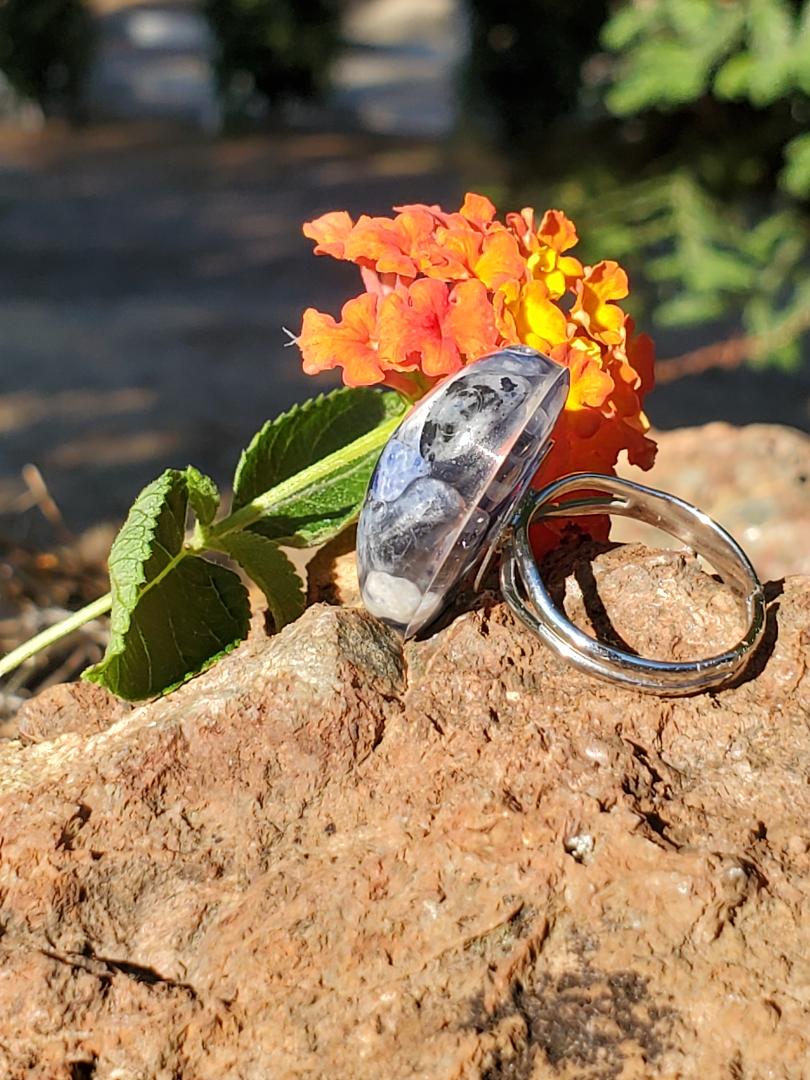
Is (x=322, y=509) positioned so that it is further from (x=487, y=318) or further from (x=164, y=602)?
(x=487, y=318)

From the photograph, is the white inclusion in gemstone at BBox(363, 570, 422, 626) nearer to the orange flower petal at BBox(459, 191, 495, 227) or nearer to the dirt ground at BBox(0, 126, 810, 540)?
the orange flower petal at BBox(459, 191, 495, 227)

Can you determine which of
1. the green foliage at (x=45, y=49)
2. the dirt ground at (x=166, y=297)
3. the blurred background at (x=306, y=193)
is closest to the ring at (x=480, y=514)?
the blurred background at (x=306, y=193)

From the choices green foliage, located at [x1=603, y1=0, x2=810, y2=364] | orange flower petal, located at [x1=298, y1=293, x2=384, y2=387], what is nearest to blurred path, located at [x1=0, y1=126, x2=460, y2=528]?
green foliage, located at [x1=603, y1=0, x2=810, y2=364]

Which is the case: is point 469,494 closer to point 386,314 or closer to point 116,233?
point 386,314

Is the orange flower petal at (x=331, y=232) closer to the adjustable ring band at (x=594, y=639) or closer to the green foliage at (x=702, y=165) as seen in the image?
the adjustable ring band at (x=594, y=639)

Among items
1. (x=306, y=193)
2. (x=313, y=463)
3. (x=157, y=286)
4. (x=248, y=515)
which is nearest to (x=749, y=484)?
(x=313, y=463)

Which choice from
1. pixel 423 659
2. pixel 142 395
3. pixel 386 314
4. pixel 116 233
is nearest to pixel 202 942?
pixel 423 659
